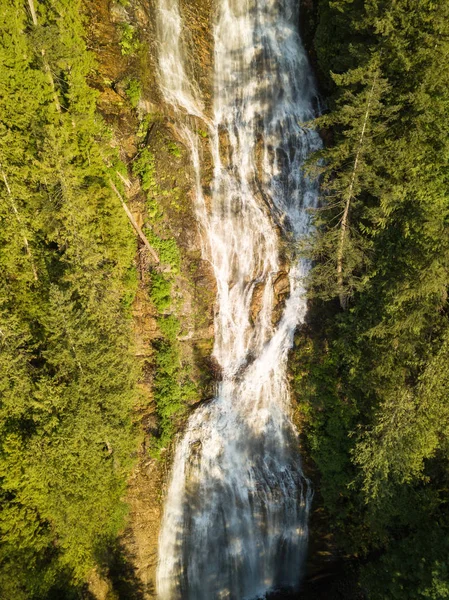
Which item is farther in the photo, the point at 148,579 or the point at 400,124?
the point at 148,579

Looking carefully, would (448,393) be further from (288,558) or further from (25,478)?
(25,478)

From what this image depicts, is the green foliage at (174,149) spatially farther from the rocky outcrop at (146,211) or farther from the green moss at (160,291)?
the green moss at (160,291)

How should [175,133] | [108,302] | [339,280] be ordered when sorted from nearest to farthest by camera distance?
[108,302]
[339,280]
[175,133]

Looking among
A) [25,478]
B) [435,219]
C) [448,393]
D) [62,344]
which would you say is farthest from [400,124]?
[25,478]

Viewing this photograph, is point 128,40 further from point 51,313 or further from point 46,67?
point 51,313

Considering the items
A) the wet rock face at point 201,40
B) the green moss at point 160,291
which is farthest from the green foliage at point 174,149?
the green moss at point 160,291

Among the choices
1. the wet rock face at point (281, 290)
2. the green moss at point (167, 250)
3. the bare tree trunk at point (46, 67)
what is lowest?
the wet rock face at point (281, 290)
